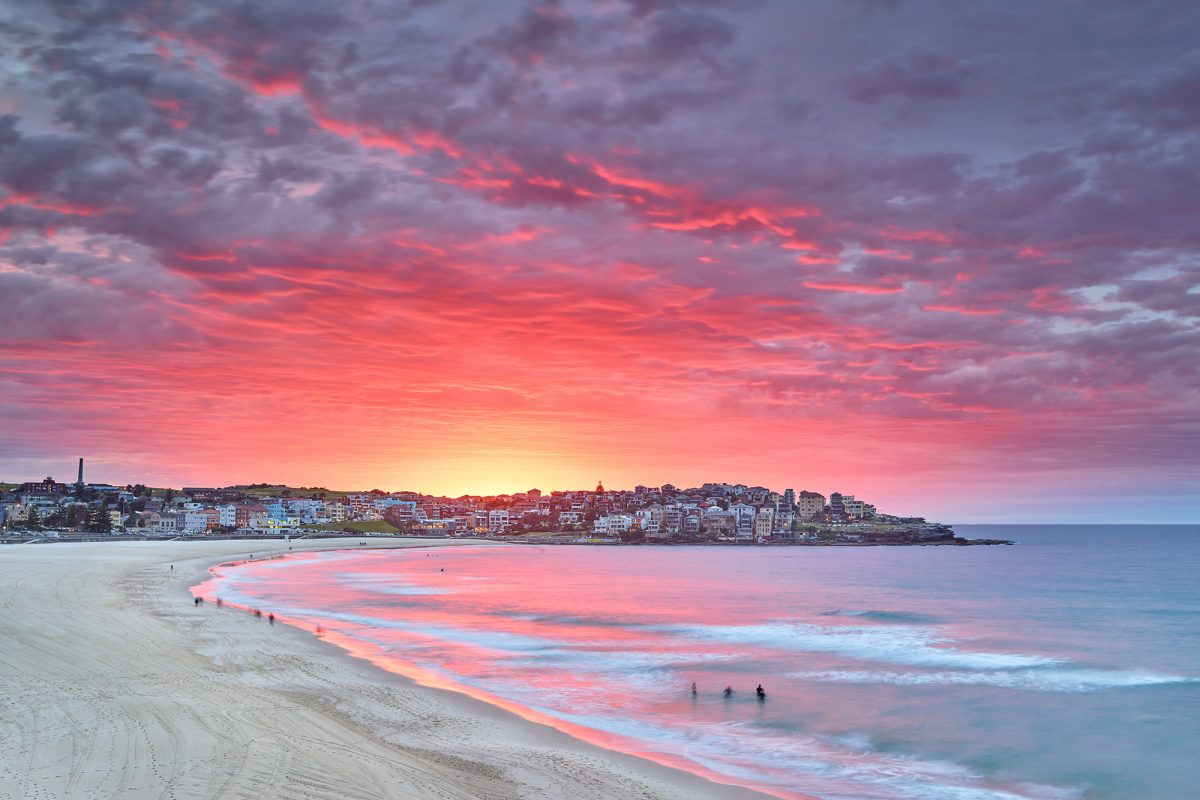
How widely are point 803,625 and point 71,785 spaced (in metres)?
43.0

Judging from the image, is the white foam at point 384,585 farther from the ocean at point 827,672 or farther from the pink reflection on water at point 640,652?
the ocean at point 827,672

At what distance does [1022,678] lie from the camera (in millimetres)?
34375

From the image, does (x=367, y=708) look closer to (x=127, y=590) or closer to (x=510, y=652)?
(x=510, y=652)

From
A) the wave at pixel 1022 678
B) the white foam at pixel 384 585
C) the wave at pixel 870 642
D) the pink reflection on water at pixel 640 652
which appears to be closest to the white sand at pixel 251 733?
the pink reflection on water at pixel 640 652

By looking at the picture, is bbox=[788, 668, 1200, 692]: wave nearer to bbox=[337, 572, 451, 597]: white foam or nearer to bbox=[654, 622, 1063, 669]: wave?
bbox=[654, 622, 1063, 669]: wave

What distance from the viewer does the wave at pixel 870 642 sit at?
3816 centimetres

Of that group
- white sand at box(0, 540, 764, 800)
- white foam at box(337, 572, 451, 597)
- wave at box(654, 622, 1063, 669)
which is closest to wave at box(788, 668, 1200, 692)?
wave at box(654, 622, 1063, 669)

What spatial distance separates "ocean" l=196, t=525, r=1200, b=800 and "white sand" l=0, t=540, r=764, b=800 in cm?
253

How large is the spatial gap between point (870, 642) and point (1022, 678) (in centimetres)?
976

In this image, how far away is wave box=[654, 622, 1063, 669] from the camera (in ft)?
125

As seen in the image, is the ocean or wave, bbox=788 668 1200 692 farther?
wave, bbox=788 668 1200 692

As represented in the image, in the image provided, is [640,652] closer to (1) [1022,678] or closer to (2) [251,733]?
(1) [1022,678]

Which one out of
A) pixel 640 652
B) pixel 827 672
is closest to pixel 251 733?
pixel 640 652

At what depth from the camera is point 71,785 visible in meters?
13.3
